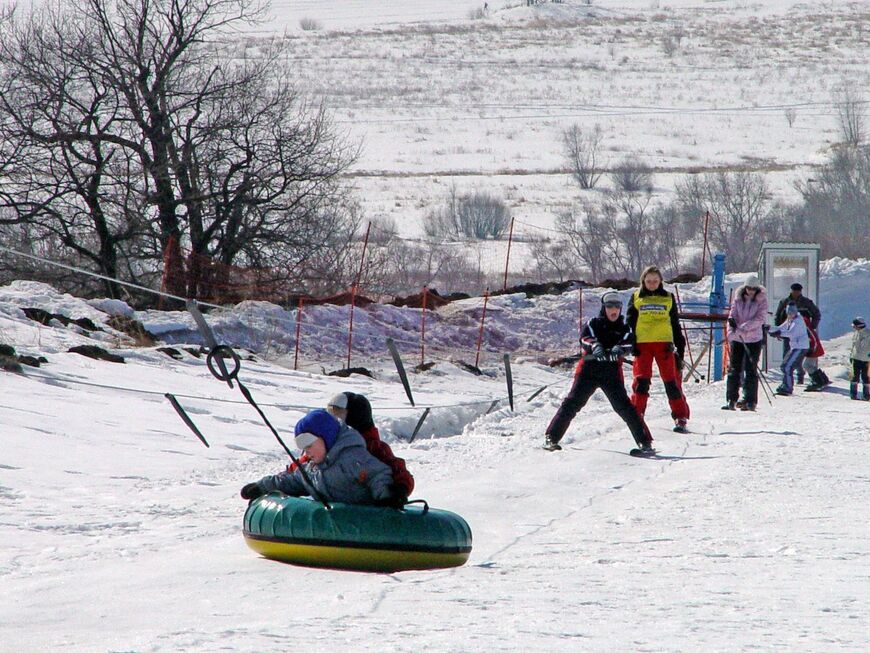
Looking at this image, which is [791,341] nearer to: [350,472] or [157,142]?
[350,472]

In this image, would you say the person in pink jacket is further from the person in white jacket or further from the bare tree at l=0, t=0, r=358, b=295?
the bare tree at l=0, t=0, r=358, b=295

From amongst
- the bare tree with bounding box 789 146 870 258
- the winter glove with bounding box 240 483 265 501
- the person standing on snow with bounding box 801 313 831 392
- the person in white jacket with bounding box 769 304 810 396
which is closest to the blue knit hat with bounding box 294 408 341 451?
the winter glove with bounding box 240 483 265 501

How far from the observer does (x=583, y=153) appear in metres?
75.8

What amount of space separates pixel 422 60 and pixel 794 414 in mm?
106974

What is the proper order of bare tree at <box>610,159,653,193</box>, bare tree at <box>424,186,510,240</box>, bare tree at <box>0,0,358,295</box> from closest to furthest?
bare tree at <box>0,0,358,295</box> → bare tree at <box>424,186,510,240</box> → bare tree at <box>610,159,653,193</box>

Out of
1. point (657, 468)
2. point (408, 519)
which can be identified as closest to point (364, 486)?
point (408, 519)

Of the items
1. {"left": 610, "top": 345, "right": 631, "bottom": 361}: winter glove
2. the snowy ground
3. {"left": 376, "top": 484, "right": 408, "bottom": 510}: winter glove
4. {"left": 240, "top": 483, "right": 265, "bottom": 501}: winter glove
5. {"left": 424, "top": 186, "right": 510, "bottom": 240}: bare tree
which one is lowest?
the snowy ground

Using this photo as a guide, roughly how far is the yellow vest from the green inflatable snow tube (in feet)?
20.5

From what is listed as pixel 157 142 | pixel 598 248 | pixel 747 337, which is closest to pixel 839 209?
pixel 598 248

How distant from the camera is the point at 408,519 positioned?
617cm

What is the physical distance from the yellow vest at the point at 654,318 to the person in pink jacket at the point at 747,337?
229 centimetres

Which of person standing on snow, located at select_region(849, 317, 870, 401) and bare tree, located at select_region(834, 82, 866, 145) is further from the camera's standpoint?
bare tree, located at select_region(834, 82, 866, 145)

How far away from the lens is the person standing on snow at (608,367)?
10.9 m

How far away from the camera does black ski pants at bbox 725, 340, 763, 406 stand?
558 inches
